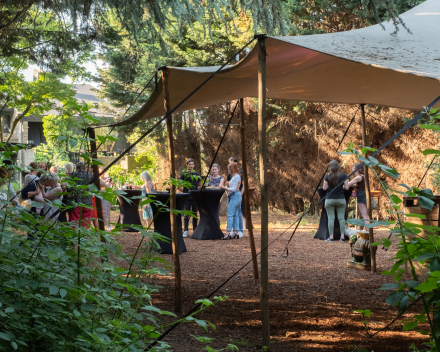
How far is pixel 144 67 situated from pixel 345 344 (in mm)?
13714

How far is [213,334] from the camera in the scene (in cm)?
353

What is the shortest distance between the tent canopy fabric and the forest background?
1.49 ft

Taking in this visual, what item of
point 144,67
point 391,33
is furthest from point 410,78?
point 144,67

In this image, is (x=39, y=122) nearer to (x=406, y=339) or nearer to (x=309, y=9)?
(x=309, y=9)

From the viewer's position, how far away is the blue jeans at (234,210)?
8555 mm

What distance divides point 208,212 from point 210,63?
788 cm

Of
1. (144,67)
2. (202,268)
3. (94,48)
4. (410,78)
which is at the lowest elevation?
(202,268)

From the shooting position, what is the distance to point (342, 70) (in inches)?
159

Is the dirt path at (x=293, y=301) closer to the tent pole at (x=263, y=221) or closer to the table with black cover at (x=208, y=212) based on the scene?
the tent pole at (x=263, y=221)

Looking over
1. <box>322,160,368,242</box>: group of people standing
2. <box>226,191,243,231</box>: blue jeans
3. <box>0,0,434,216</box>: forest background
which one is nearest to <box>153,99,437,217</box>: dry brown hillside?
<box>0,0,434,216</box>: forest background

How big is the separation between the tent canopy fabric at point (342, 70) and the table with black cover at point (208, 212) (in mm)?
3159

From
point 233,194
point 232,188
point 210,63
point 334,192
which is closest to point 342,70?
point 334,192

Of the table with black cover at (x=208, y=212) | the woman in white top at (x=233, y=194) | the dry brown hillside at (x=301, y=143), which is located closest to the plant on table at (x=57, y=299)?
the table with black cover at (x=208, y=212)

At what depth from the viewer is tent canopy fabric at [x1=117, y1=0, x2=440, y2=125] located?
312cm
